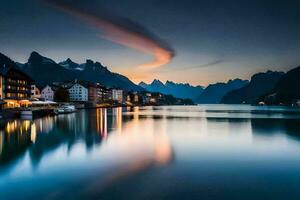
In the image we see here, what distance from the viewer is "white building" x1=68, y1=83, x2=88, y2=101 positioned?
18800cm

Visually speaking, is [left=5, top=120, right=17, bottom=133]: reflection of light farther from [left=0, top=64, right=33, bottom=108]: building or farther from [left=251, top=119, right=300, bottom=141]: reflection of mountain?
[left=0, top=64, right=33, bottom=108]: building

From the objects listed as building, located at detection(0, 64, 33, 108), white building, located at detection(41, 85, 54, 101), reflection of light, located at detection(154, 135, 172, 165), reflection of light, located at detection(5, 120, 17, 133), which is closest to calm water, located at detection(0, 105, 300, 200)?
reflection of light, located at detection(154, 135, 172, 165)

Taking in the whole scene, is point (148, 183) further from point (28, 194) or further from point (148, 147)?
point (148, 147)

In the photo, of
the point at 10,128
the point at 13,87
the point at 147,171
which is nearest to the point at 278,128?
the point at 147,171

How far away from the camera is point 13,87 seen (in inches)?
3612

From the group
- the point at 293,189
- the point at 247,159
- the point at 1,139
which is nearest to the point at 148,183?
the point at 293,189

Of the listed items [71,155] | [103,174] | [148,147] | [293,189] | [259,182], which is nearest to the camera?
[293,189]

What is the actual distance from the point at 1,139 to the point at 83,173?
1745cm

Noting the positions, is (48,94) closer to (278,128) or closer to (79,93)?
(79,93)

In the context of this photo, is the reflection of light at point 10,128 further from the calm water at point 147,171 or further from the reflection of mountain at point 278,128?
the reflection of mountain at point 278,128

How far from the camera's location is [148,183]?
14.5 meters

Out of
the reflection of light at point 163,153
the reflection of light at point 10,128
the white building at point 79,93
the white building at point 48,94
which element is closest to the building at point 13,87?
the reflection of light at point 10,128

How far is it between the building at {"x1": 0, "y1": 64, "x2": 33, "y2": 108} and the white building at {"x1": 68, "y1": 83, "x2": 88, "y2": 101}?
84710mm

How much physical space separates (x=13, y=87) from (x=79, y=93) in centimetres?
9704
